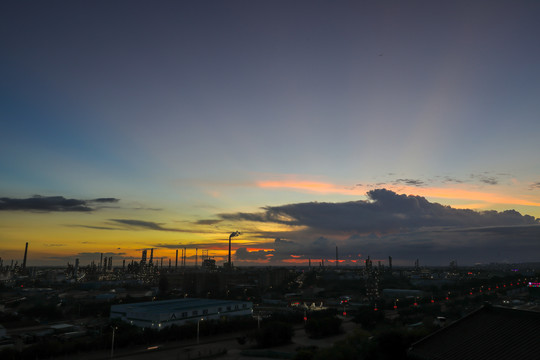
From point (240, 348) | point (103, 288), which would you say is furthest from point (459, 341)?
point (103, 288)

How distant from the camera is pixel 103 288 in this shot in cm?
19675

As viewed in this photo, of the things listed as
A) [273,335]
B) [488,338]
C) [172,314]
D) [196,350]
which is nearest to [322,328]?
[273,335]

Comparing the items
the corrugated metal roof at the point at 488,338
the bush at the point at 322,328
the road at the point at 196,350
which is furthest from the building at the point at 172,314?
the corrugated metal roof at the point at 488,338

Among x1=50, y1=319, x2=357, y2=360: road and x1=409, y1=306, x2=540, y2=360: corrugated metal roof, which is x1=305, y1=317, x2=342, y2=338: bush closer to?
x1=50, y1=319, x2=357, y2=360: road

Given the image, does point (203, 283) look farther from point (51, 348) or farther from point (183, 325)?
point (51, 348)

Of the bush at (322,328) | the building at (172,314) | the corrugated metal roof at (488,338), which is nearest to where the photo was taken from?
the corrugated metal roof at (488,338)

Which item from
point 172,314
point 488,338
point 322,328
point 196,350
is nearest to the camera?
point 488,338

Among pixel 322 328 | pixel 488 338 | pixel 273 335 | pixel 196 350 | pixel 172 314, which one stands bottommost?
pixel 196 350

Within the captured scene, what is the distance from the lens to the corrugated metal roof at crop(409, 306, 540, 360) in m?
21.8

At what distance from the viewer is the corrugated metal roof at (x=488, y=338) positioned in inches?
860

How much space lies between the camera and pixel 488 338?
2389 centimetres

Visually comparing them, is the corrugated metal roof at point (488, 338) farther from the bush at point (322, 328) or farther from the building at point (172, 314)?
the building at point (172, 314)

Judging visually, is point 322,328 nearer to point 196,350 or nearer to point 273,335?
point 273,335

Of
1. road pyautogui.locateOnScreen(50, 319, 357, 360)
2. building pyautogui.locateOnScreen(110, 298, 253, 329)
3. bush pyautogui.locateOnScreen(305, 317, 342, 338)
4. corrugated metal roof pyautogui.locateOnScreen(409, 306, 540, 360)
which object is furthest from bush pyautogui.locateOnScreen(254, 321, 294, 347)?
corrugated metal roof pyautogui.locateOnScreen(409, 306, 540, 360)
